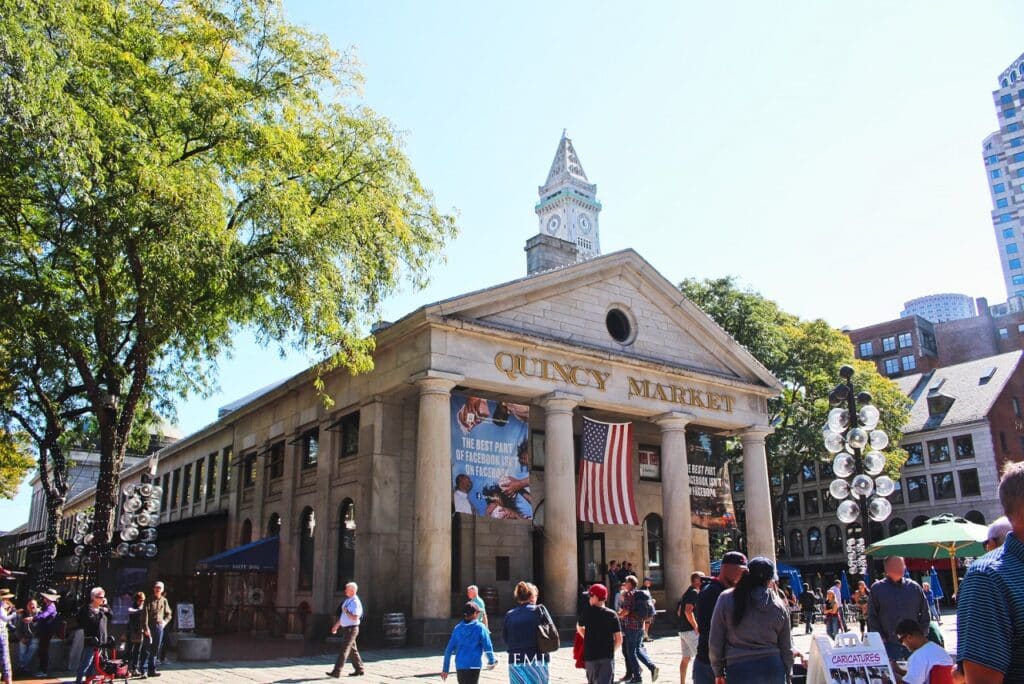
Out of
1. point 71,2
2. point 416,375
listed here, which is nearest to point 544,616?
point 71,2

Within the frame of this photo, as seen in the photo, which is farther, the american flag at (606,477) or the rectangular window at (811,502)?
the rectangular window at (811,502)

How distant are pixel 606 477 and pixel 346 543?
→ 817 cm

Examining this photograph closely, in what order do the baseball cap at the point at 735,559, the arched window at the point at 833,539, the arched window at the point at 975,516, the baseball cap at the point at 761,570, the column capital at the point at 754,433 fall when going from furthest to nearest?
the arched window at the point at 833,539
the arched window at the point at 975,516
the column capital at the point at 754,433
the baseball cap at the point at 735,559
the baseball cap at the point at 761,570

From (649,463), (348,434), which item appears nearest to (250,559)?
(348,434)

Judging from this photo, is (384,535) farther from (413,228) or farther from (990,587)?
(990,587)

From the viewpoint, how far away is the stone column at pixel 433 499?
20.8 meters

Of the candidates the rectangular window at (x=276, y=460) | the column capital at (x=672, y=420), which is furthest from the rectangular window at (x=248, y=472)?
the column capital at (x=672, y=420)

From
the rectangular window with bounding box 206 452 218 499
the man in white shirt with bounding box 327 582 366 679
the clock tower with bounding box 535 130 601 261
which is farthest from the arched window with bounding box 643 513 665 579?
the clock tower with bounding box 535 130 601 261

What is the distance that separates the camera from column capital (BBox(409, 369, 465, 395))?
21763 millimetres

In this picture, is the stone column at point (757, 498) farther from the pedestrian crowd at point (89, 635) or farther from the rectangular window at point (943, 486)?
the rectangular window at point (943, 486)

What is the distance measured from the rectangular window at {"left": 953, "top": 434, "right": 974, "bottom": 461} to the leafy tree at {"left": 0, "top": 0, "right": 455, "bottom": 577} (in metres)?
45.0

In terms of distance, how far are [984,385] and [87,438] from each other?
176 feet

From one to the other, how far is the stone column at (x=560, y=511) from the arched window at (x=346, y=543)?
19.5ft

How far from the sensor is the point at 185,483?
4269 centimetres
